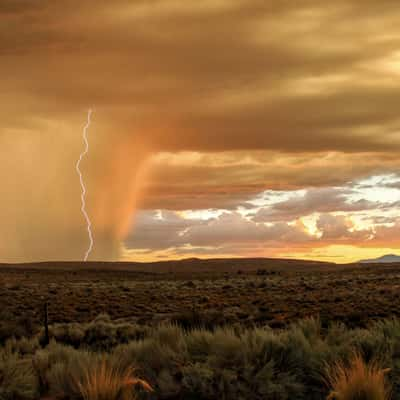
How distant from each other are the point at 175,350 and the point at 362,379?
13.8 ft

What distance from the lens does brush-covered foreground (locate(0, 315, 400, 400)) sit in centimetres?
1048

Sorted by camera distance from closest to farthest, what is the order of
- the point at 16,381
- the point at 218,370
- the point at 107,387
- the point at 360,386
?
the point at 107,387 < the point at 360,386 < the point at 218,370 < the point at 16,381

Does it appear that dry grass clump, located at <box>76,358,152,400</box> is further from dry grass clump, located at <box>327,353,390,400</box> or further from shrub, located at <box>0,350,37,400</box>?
dry grass clump, located at <box>327,353,390,400</box>

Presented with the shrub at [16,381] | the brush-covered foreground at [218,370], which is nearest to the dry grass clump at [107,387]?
the brush-covered foreground at [218,370]

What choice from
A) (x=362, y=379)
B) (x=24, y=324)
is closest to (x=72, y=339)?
(x=24, y=324)

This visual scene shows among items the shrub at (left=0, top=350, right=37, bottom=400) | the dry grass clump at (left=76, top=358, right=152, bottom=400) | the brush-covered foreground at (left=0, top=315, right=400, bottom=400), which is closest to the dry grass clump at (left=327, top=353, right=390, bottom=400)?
the brush-covered foreground at (left=0, top=315, right=400, bottom=400)

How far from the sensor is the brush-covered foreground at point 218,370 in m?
10.5

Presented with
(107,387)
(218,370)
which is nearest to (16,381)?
(107,387)

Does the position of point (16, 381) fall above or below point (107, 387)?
below

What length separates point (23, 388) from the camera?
466 inches

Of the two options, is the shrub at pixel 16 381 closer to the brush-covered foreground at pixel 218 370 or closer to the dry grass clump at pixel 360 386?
the brush-covered foreground at pixel 218 370

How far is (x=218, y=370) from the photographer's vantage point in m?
11.6

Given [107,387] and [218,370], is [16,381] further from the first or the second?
[218,370]

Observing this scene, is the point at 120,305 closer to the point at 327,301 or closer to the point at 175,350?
the point at 327,301
